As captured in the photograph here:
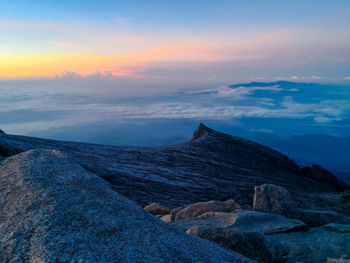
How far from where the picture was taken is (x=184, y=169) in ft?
61.2

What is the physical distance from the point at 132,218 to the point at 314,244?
5.94 m

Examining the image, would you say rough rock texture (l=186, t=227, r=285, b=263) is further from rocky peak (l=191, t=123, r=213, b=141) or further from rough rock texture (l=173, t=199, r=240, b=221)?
rocky peak (l=191, t=123, r=213, b=141)

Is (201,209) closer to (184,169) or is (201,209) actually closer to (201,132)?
(184,169)

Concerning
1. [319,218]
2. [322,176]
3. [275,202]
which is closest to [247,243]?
[275,202]

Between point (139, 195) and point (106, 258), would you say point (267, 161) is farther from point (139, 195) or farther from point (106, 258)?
point (106, 258)

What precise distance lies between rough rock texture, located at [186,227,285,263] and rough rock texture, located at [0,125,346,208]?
783cm

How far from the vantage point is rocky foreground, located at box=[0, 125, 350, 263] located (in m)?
4.41

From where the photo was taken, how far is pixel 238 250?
20.6ft

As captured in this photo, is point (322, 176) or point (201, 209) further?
point (322, 176)

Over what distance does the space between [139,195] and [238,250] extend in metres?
8.82

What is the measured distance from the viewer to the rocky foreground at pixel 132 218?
14.5 ft

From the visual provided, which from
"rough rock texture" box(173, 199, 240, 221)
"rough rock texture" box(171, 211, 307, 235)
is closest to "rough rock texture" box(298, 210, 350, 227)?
"rough rock texture" box(171, 211, 307, 235)

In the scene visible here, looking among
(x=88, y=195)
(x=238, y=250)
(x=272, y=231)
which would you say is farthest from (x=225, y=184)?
(x=88, y=195)

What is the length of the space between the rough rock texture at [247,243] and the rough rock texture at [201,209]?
3.54 meters
